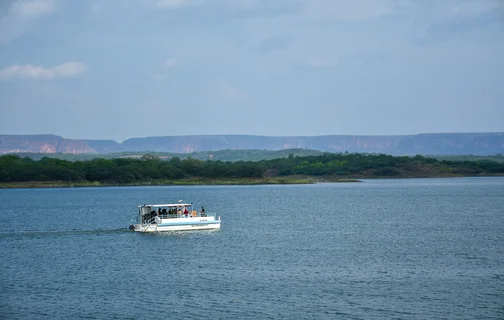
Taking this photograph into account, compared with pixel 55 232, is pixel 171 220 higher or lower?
higher

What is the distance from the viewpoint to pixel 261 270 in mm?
45656

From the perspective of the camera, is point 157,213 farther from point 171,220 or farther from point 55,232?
point 55,232

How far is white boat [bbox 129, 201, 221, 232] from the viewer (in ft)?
217

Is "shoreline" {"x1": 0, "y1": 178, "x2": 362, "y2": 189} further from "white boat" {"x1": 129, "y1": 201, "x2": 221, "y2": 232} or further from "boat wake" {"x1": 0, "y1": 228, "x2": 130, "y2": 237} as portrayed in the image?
"white boat" {"x1": 129, "y1": 201, "x2": 221, "y2": 232}

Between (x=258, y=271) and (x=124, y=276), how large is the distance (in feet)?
25.5

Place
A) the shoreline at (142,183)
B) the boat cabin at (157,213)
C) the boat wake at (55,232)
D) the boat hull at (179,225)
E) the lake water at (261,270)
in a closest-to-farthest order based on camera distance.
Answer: the lake water at (261,270)
the boat hull at (179,225)
the boat cabin at (157,213)
the boat wake at (55,232)
the shoreline at (142,183)

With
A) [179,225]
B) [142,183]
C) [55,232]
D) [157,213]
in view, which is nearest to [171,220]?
[179,225]

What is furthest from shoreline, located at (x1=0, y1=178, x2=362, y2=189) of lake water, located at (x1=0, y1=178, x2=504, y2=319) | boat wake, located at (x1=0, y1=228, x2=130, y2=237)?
boat wake, located at (x1=0, y1=228, x2=130, y2=237)

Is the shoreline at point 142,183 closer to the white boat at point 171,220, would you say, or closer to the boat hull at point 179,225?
the white boat at point 171,220

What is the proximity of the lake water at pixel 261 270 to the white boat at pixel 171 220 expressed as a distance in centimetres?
137

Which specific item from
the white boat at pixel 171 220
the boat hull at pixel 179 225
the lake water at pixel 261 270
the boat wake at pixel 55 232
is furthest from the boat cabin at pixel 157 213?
the boat wake at pixel 55 232

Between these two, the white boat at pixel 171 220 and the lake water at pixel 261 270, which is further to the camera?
the white boat at pixel 171 220

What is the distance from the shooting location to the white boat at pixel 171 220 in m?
66.2

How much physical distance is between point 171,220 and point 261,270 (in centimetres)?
2223
